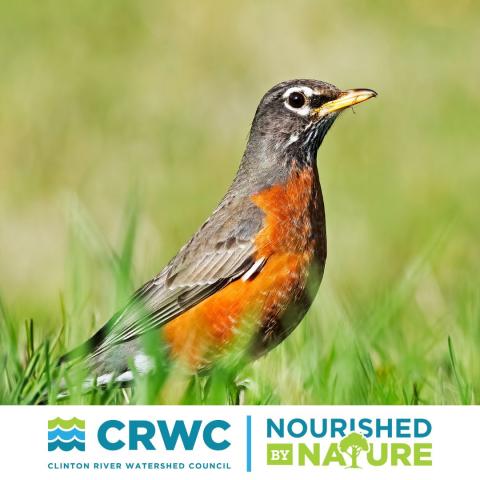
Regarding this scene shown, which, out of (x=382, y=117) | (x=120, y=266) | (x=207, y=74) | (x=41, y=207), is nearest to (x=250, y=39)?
(x=207, y=74)

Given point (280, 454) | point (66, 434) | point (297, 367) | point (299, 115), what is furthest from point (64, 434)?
point (299, 115)

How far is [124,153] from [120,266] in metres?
5.71

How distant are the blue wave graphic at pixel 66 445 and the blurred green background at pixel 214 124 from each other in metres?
2.26

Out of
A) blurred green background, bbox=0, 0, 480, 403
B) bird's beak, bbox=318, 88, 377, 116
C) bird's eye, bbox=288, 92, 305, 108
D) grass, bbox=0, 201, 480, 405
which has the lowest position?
grass, bbox=0, 201, 480, 405

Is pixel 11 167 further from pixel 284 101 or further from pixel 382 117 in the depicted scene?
pixel 284 101

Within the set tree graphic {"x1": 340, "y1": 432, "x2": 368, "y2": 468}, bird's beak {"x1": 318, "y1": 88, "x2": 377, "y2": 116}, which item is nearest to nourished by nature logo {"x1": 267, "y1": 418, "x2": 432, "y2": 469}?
tree graphic {"x1": 340, "y1": 432, "x2": 368, "y2": 468}

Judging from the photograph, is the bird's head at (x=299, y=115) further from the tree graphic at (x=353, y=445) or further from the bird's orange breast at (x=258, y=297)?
the tree graphic at (x=353, y=445)

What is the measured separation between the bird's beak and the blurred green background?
1.55 metres

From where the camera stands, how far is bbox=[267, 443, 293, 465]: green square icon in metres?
4.77

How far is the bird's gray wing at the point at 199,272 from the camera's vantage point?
5.74 metres

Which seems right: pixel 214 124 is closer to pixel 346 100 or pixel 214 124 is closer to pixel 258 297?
pixel 346 100

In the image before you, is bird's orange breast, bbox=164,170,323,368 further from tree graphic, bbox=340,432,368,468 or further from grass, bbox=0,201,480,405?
tree graphic, bbox=340,432,368,468

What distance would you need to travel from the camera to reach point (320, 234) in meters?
6.03

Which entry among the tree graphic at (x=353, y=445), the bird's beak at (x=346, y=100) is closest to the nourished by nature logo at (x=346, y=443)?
the tree graphic at (x=353, y=445)
